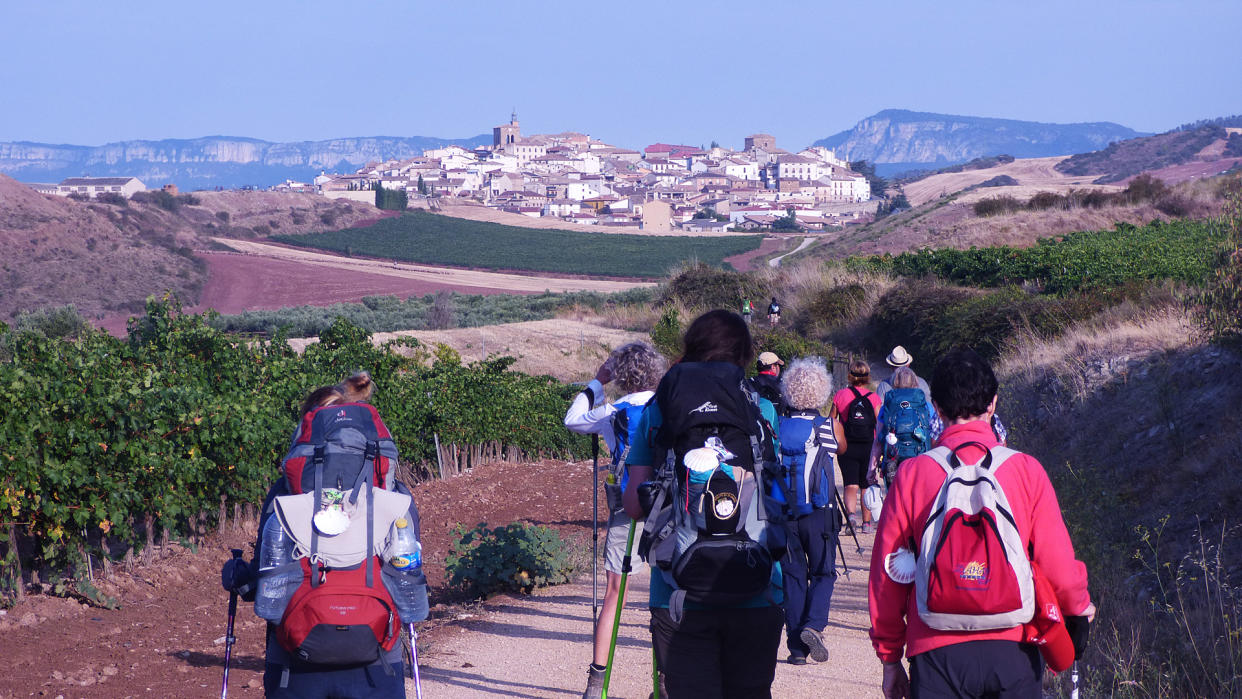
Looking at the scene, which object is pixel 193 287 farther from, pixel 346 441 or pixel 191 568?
pixel 346 441

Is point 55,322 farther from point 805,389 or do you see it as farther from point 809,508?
point 809,508

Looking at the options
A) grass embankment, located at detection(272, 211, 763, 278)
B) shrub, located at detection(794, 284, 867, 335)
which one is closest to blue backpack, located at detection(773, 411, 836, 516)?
shrub, located at detection(794, 284, 867, 335)

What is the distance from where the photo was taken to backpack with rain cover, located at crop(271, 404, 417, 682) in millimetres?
3414

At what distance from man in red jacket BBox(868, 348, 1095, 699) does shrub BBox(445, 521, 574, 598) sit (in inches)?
199

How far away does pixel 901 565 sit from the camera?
3.06 metres

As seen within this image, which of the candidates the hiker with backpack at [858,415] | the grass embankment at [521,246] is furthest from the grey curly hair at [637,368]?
the grass embankment at [521,246]

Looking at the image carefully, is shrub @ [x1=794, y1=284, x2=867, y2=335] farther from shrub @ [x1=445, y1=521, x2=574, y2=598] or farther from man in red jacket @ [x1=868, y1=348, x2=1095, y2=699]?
man in red jacket @ [x1=868, y1=348, x2=1095, y2=699]

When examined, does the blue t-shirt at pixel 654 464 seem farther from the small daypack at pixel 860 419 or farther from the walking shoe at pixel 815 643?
the small daypack at pixel 860 419

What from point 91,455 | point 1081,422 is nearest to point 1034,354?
point 1081,422

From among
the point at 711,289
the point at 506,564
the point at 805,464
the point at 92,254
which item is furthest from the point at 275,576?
the point at 92,254

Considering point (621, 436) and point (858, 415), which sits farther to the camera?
point (858, 415)

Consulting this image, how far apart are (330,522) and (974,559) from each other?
1929mm

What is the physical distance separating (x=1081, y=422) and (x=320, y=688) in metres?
11.5

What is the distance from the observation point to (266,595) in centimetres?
343
